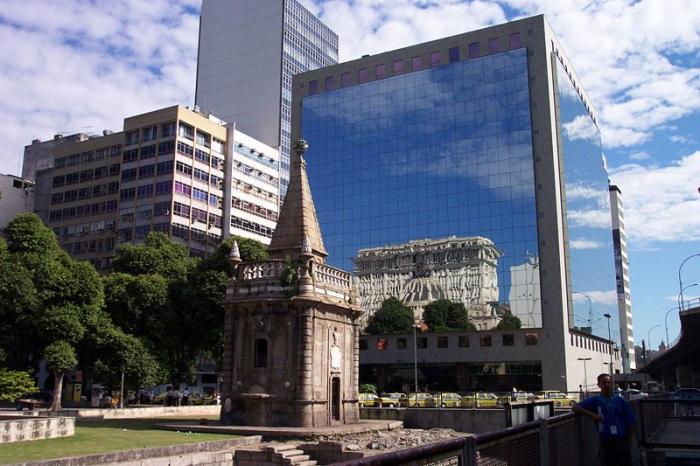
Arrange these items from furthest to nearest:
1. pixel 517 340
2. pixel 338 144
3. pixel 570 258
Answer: pixel 338 144
pixel 570 258
pixel 517 340

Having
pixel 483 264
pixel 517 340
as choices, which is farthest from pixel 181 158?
pixel 517 340

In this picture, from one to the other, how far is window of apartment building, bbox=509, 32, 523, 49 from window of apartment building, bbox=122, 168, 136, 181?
176 ft

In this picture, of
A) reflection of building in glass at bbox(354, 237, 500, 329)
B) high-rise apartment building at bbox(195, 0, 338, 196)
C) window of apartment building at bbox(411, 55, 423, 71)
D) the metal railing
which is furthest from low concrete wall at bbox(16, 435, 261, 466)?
high-rise apartment building at bbox(195, 0, 338, 196)

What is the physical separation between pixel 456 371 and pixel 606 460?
238 ft

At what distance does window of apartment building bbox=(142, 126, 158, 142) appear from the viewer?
8856 cm

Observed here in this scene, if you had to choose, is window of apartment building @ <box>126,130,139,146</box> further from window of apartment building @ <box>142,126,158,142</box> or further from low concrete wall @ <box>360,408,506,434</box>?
low concrete wall @ <box>360,408,506,434</box>

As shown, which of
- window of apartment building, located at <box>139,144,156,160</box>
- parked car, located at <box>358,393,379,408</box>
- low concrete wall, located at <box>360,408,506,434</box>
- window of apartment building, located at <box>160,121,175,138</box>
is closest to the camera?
low concrete wall, located at <box>360,408,506,434</box>

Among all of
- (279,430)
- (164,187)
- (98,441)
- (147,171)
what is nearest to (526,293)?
(164,187)

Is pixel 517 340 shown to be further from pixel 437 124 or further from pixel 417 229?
pixel 437 124

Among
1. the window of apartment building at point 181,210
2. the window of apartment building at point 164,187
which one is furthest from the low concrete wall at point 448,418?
the window of apartment building at point 164,187

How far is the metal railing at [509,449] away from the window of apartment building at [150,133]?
8347cm

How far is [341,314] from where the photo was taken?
37.5 m

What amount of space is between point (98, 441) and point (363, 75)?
78848mm

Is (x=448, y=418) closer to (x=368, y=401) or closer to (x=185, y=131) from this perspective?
(x=368, y=401)
